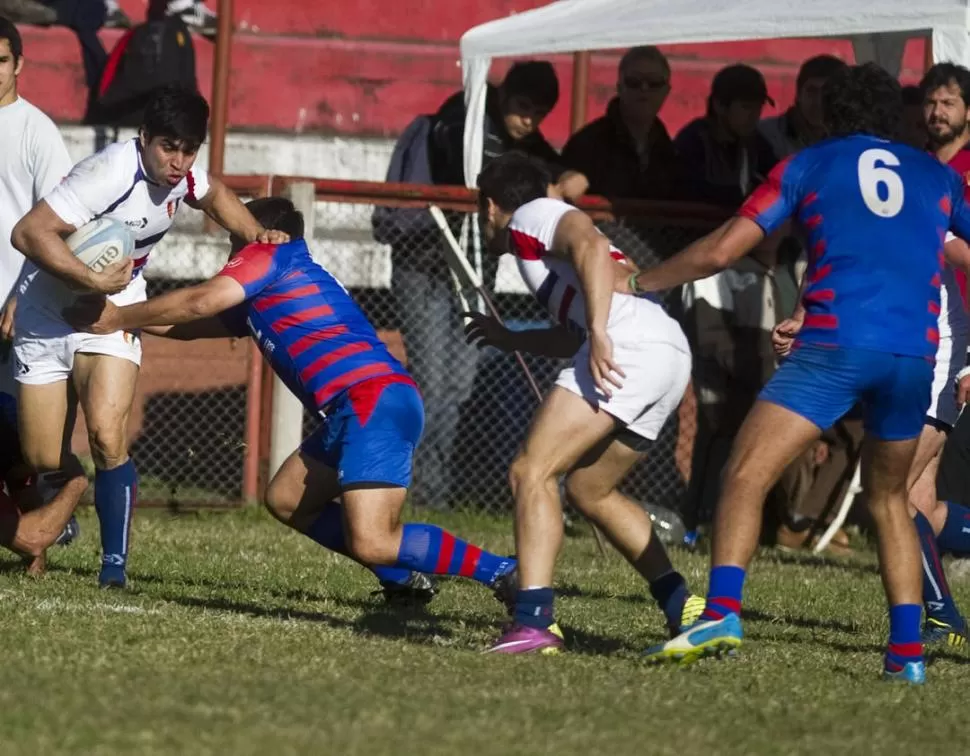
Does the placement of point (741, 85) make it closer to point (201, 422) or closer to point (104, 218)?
point (201, 422)

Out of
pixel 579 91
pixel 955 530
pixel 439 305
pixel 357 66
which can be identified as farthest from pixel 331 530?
pixel 357 66

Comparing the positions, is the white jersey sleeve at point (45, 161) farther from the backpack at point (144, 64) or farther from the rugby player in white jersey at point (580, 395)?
the backpack at point (144, 64)

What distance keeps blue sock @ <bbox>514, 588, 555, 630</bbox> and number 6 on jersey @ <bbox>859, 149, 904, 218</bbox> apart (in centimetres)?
166

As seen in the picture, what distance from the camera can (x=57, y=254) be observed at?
727cm

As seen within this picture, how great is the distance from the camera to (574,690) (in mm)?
5664

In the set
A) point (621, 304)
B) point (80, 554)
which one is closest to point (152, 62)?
point (80, 554)

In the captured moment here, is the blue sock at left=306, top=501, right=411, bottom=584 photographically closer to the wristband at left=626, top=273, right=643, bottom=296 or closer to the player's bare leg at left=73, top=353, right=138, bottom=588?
the player's bare leg at left=73, top=353, right=138, bottom=588

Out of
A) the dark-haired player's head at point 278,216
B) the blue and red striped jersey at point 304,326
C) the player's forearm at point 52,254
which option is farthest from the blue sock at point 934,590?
the player's forearm at point 52,254

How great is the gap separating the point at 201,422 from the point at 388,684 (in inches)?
218

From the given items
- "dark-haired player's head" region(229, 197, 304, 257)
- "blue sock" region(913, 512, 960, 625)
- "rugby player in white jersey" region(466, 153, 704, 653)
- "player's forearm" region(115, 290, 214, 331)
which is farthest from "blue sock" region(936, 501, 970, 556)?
"player's forearm" region(115, 290, 214, 331)

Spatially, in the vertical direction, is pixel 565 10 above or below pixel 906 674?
above

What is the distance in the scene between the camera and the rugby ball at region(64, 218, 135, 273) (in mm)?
7305

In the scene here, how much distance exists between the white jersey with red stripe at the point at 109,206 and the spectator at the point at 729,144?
4.29m

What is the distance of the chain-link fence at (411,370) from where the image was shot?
10828 millimetres
